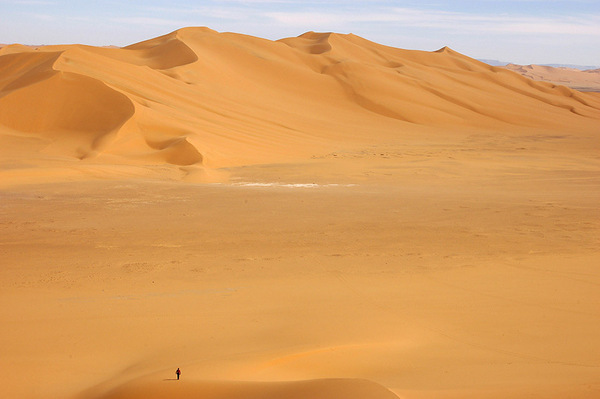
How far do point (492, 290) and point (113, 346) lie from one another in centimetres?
427

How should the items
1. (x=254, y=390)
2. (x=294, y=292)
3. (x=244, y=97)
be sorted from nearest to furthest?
(x=254, y=390) < (x=294, y=292) < (x=244, y=97)

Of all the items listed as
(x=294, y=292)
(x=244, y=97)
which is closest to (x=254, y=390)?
(x=294, y=292)

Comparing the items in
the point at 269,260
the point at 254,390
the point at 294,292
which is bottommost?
the point at 254,390

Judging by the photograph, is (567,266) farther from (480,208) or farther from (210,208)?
(210,208)

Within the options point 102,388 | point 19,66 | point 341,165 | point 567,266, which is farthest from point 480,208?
point 19,66

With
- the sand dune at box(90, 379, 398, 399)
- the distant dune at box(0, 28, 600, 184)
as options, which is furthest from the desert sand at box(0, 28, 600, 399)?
the distant dune at box(0, 28, 600, 184)

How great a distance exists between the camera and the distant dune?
18531mm

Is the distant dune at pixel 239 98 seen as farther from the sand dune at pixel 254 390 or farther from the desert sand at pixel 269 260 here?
the sand dune at pixel 254 390

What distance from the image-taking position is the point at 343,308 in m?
6.36

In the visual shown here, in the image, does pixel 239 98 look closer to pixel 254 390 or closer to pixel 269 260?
pixel 269 260

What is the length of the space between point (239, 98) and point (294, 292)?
73.9 feet

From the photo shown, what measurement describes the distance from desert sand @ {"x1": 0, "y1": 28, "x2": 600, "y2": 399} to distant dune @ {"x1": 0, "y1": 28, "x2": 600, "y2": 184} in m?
0.16

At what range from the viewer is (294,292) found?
268 inches

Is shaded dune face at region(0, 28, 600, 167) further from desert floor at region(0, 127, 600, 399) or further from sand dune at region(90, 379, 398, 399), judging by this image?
sand dune at region(90, 379, 398, 399)
